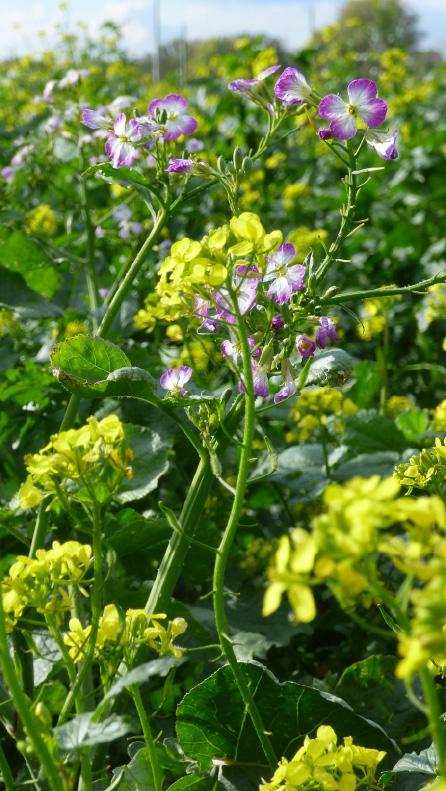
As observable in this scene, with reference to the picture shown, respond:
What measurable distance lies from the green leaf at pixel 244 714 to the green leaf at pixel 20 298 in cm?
112

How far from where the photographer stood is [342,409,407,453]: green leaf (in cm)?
206

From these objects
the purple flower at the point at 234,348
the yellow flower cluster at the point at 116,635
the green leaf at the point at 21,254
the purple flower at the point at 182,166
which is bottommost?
the green leaf at the point at 21,254

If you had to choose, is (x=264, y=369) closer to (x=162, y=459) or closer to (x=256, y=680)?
(x=256, y=680)

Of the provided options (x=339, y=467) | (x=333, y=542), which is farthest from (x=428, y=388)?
(x=333, y=542)

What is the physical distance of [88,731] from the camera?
0.82 m

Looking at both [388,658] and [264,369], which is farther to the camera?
[388,658]

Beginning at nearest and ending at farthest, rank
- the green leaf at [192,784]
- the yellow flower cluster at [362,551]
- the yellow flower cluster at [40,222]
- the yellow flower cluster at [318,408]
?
the yellow flower cluster at [362,551] < the green leaf at [192,784] < the yellow flower cluster at [318,408] < the yellow flower cluster at [40,222]

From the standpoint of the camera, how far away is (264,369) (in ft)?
3.68

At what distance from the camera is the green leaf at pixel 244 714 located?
1207 millimetres

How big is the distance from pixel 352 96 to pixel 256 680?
756 millimetres

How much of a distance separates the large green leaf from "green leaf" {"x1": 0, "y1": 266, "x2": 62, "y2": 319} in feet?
→ 2.89

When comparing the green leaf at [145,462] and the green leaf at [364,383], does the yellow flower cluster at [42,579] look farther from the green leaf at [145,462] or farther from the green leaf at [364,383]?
the green leaf at [364,383]

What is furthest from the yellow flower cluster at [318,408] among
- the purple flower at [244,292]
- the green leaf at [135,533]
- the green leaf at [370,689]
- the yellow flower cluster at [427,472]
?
the purple flower at [244,292]

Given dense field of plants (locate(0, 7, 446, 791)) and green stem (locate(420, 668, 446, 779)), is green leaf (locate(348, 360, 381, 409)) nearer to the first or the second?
dense field of plants (locate(0, 7, 446, 791))
